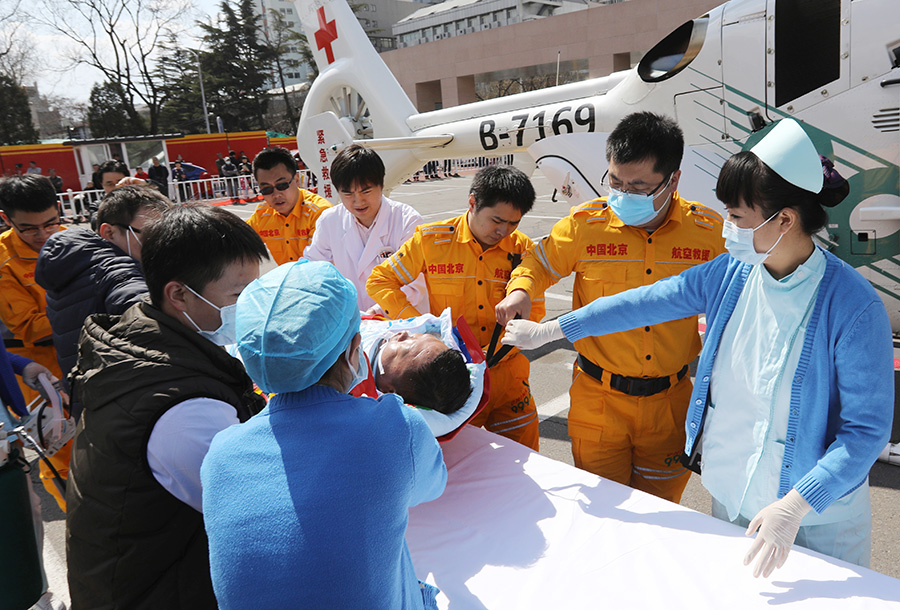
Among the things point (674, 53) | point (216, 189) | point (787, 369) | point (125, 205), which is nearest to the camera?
point (787, 369)

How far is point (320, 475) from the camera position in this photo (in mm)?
944

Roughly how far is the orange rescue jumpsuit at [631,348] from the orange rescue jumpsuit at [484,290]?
216 millimetres

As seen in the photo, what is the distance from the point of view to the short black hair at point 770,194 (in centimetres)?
144

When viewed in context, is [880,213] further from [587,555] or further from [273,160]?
[273,160]

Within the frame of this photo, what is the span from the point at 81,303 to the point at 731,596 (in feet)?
7.86

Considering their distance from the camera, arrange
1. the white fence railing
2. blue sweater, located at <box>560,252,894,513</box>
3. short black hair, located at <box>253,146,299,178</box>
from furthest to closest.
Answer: the white fence railing < short black hair, located at <box>253,146,299,178</box> < blue sweater, located at <box>560,252,894,513</box>

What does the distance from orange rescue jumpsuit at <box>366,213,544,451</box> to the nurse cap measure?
125cm

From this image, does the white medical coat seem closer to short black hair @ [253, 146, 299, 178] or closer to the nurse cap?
short black hair @ [253, 146, 299, 178]

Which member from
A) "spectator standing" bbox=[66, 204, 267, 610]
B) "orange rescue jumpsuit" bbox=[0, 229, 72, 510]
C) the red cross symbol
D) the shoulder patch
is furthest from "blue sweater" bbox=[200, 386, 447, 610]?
the red cross symbol

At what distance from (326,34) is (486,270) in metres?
7.69

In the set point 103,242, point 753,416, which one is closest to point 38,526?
point 103,242

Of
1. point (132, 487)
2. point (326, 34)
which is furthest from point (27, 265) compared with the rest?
point (326, 34)

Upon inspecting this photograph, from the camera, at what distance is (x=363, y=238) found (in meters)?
3.32

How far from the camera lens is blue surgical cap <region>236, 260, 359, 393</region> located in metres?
0.99
